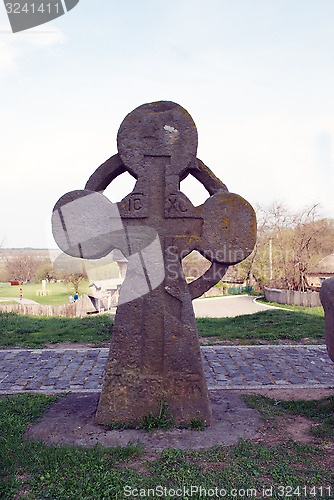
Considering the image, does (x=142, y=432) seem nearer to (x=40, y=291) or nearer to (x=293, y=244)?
(x=293, y=244)

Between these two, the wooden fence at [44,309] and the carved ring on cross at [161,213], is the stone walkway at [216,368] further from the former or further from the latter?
the wooden fence at [44,309]

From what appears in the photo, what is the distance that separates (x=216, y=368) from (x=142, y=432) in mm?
3257

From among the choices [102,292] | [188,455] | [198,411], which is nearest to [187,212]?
[198,411]

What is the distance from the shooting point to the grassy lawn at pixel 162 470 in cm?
317

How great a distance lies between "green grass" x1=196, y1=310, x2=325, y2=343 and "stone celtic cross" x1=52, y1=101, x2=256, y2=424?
5.31 metres

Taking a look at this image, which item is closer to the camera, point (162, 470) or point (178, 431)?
point (162, 470)

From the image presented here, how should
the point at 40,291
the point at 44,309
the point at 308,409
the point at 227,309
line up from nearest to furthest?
the point at 308,409, the point at 44,309, the point at 227,309, the point at 40,291

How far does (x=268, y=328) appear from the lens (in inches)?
445

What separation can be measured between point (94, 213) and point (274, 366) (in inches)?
184

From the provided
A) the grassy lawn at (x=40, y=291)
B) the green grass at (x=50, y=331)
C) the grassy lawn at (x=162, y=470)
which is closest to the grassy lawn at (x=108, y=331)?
the green grass at (x=50, y=331)

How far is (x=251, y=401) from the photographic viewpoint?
530 centimetres

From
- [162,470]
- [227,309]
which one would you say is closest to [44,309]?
[227,309]

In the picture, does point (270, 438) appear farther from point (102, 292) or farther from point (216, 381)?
point (102, 292)

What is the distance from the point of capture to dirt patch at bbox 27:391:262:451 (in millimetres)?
4025
